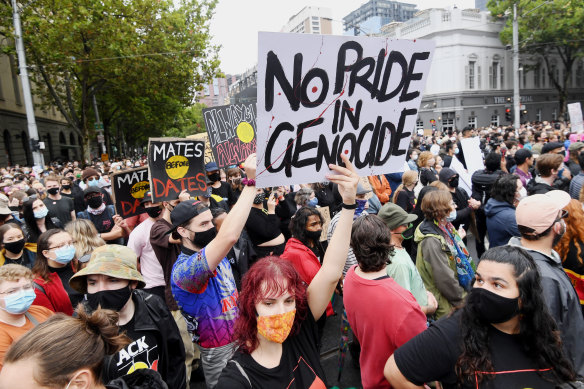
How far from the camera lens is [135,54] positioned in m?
17.2

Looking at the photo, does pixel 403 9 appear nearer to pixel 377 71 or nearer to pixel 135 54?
pixel 135 54

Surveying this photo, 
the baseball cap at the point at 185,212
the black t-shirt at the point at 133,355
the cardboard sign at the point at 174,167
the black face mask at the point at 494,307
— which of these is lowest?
the black t-shirt at the point at 133,355

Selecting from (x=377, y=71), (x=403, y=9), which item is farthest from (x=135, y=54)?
(x=403, y=9)

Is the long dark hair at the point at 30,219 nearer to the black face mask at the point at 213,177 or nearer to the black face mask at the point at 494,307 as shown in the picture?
the black face mask at the point at 213,177

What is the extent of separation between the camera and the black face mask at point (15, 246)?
3.69 metres

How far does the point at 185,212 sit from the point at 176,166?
1.87 m

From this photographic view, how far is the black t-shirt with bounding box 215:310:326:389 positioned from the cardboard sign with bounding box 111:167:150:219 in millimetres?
3394

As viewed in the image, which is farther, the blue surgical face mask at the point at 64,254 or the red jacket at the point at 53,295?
the blue surgical face mask at the point at 64,254

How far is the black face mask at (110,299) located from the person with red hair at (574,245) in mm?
3050

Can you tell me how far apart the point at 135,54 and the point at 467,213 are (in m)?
16.6

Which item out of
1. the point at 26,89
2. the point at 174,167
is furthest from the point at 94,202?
the point at 26,89

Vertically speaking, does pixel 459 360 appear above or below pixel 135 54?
below

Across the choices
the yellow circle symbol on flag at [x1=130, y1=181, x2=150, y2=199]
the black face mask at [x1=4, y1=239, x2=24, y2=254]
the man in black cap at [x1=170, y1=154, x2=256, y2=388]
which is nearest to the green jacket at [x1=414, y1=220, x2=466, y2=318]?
the man in black cap at [x1=170, y1=154, x2=256, y2=388]

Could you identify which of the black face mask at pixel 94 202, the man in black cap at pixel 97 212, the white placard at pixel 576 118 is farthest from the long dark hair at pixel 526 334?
the white placard at pixel 576 118
